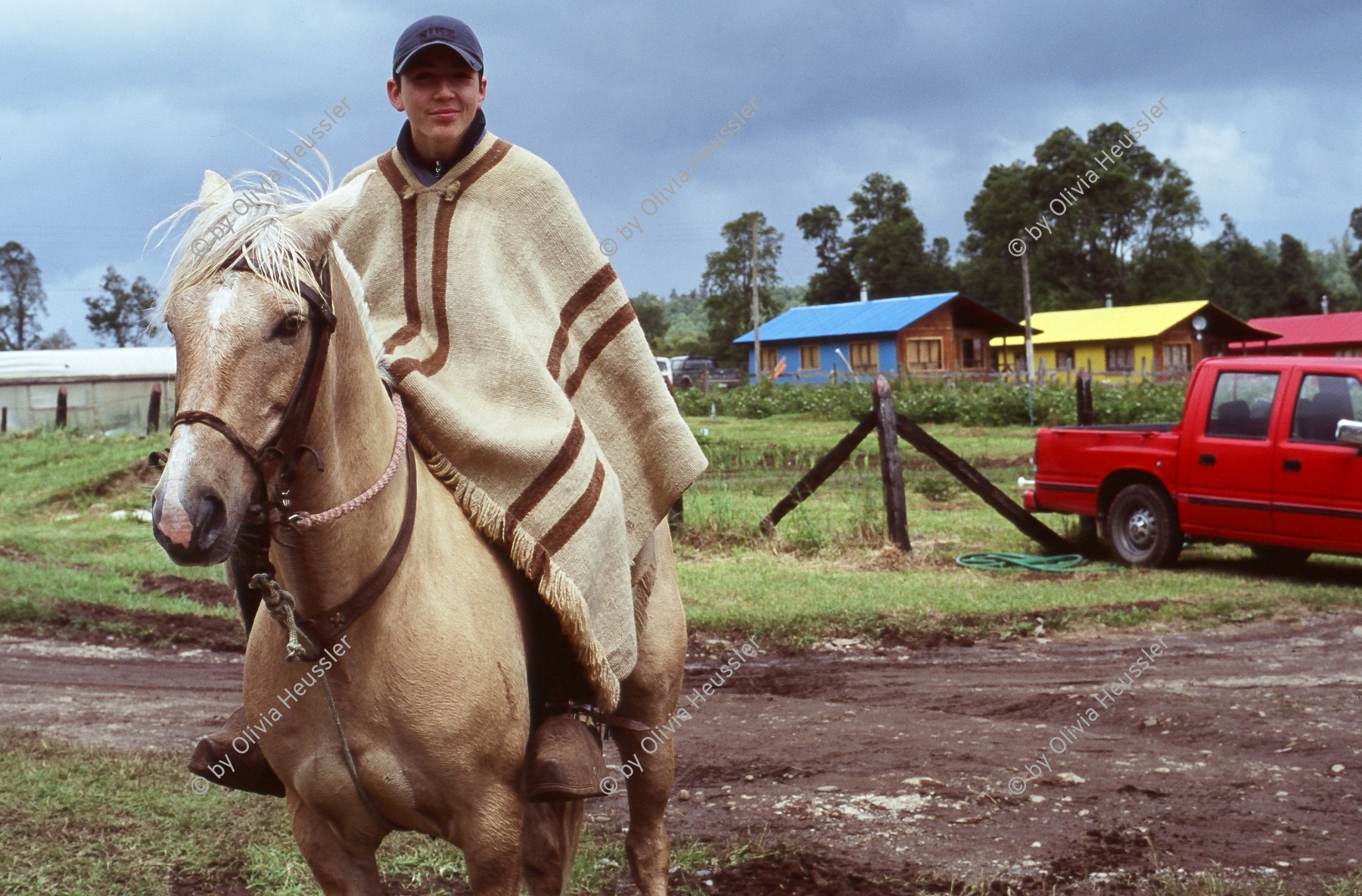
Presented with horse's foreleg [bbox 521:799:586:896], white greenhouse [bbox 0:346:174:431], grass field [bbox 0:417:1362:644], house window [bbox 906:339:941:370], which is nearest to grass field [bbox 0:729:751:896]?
horse's foreleg [bbox 521:799:586:896]

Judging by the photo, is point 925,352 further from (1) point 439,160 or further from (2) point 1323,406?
(1) point 439,160

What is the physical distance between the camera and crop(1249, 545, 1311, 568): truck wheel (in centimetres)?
1135

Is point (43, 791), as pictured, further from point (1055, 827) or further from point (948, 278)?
point (948, 278)

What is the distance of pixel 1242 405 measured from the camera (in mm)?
10406

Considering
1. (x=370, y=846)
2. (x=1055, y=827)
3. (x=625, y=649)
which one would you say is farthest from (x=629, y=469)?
(x=1055, y=827)

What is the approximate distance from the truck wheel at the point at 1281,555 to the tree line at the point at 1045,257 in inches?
1727

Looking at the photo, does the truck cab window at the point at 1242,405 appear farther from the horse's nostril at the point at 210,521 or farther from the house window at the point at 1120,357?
the house window at the point at 1120,357

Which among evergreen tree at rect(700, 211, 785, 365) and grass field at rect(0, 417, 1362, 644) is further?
evergreen tree at rect(700, 211, 785, 365)

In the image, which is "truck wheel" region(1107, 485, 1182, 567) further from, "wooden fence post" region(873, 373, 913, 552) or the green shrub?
the green shrub

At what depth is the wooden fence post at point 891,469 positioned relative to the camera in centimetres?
1181

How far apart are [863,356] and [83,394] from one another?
31990 mm

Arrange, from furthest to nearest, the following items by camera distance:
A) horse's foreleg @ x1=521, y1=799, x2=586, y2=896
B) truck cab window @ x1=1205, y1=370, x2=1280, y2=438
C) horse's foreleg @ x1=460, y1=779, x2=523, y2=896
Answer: truck cab window @ x1=1205, y1=370, x2=1280, y2=438
horse's foreleg @ x1=521, y1=799, x2=586, y2=896
horse's foreleg @ x1=460, y1=779, x2=523, y2=896

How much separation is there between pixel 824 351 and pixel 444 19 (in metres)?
52.0

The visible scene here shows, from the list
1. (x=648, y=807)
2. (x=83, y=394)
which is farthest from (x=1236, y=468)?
(x=83, y=394)
